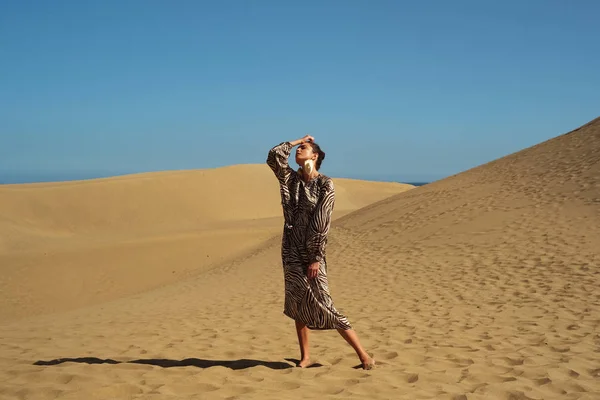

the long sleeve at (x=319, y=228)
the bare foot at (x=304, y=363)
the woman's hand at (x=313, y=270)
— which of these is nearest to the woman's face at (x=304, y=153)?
the long sleeve at (x=319, y=228)

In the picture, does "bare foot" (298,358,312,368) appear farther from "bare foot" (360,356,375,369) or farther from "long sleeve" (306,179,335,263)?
"long sleeve" (306,179,335,263)

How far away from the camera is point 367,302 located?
917 centimetres

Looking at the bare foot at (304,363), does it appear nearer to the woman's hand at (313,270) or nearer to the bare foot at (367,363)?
the bare foot at (367,363)

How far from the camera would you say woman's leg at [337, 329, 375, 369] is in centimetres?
476

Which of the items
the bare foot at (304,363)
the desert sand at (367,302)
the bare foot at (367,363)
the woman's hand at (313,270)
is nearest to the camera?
the desert sand at (367,302)

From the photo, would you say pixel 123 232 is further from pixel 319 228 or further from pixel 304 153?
pixel 319 228

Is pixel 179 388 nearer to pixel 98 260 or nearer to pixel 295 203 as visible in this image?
pixel 295 203

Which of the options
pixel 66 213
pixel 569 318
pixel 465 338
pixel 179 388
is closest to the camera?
pixel 179 388

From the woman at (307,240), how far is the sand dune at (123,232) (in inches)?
468

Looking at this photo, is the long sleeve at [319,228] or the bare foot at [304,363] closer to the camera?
the long sleeve at [319,228]

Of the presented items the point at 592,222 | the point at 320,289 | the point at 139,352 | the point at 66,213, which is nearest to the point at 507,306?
the point at 320,289

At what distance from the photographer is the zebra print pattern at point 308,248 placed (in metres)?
4.64

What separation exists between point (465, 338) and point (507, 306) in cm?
198

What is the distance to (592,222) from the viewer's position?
41.9 ft
